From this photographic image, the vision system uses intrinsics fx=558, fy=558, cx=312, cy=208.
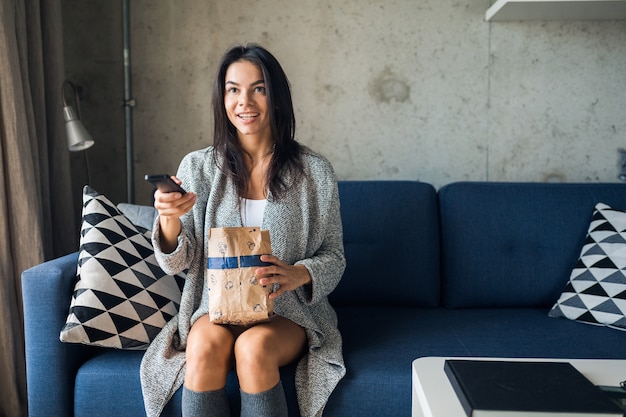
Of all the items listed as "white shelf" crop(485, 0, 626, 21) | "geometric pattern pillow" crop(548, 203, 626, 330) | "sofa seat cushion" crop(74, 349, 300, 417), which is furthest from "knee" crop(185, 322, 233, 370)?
"white shelf" crop(485, 0, 626, 21)

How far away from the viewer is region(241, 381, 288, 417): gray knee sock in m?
1.31

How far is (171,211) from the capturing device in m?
1.42

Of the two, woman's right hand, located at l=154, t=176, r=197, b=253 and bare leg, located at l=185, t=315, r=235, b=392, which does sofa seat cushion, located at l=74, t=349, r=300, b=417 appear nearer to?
bare leg, located at l=185, t=315, r=235, b=392

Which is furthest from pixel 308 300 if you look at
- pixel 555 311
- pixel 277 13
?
pixel 277 13

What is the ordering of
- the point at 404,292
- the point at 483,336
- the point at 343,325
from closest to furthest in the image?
the point at 483,336 < the point at 343,325 < the point at 404,292

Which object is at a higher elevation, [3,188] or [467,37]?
[467,37]

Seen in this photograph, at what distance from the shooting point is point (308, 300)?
161 centimetres

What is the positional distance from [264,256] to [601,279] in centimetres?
122

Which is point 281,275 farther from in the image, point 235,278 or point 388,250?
point 388,250

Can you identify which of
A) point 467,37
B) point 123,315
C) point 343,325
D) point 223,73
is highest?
point 467,37

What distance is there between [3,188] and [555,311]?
1941 millimetres

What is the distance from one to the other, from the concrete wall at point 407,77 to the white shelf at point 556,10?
0.06 m

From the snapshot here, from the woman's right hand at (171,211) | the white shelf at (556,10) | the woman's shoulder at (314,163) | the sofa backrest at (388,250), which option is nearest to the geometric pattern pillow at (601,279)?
the sofa backrest at (388,250)

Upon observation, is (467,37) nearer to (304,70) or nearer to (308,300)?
(304,70)
